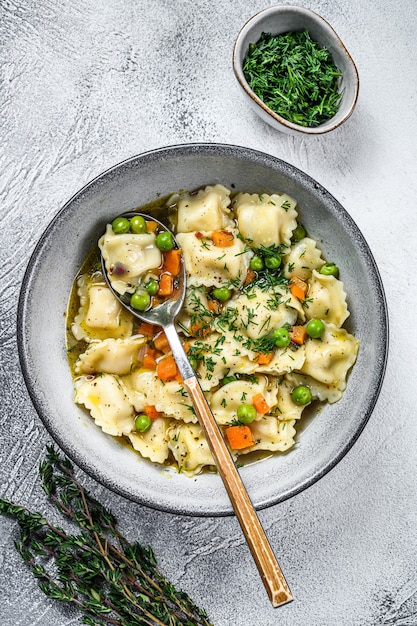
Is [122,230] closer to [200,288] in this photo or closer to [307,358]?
[200,288]

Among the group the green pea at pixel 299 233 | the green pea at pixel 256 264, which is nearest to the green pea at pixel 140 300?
the green pea at pixel 256 264

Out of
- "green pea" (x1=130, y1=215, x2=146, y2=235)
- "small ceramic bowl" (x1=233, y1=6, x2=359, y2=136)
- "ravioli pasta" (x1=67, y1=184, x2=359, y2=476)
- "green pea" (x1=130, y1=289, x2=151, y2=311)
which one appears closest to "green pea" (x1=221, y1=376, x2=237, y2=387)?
"ravioli pasta" (x1=67, y1=184, x2=359, y2=476)

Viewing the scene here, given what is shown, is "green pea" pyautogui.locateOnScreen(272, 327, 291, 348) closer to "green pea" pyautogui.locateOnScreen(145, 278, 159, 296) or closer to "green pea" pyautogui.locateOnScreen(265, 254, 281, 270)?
"green pea" pyautogui.locateOnScreen(265, 254, 281, 270)

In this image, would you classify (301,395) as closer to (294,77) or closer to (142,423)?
(142,423)

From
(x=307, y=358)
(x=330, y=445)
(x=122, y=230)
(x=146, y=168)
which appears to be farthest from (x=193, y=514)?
(x=146, y=168)

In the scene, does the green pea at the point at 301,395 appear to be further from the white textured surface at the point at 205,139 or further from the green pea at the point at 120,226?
the green pea at the point at 120,226
